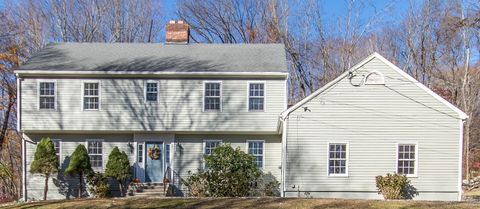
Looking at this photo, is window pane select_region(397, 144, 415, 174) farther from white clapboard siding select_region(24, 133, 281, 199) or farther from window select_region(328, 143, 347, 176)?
white clapboard siding select_region(24, 133, 281, 199)

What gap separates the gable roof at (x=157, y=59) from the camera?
2044 cm

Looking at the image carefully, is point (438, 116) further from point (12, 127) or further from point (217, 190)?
point (12, 127)

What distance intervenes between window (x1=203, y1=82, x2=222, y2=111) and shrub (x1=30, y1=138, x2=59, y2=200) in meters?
6.60

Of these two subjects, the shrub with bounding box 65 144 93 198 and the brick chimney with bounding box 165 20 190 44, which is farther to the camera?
the brick chimney with bounding box 165 20 190 44

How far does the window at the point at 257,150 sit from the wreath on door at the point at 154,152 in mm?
3969

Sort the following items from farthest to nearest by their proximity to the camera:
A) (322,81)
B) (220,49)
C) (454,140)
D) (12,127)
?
(322,81) → (12,127) → (220,49) → (454,140)

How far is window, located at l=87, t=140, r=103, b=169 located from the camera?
21.1 meters

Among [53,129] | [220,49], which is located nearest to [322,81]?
[220,49]

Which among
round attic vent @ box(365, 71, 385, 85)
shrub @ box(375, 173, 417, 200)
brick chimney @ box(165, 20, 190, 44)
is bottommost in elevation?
shrub @ box(375, 173, 417, 200)

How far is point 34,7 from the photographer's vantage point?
34.3m

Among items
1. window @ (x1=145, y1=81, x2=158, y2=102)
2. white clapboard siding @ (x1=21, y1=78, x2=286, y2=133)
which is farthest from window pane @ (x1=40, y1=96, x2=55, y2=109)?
window @ (x1=145, y1=81, x2=158, y2=102)

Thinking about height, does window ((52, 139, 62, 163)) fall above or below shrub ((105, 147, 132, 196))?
above

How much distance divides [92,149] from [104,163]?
2.73 ft

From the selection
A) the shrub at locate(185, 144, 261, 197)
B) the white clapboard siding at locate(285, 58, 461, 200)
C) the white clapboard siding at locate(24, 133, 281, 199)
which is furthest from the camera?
the white clapboard siding at locate(24, 133, 281, 199)
